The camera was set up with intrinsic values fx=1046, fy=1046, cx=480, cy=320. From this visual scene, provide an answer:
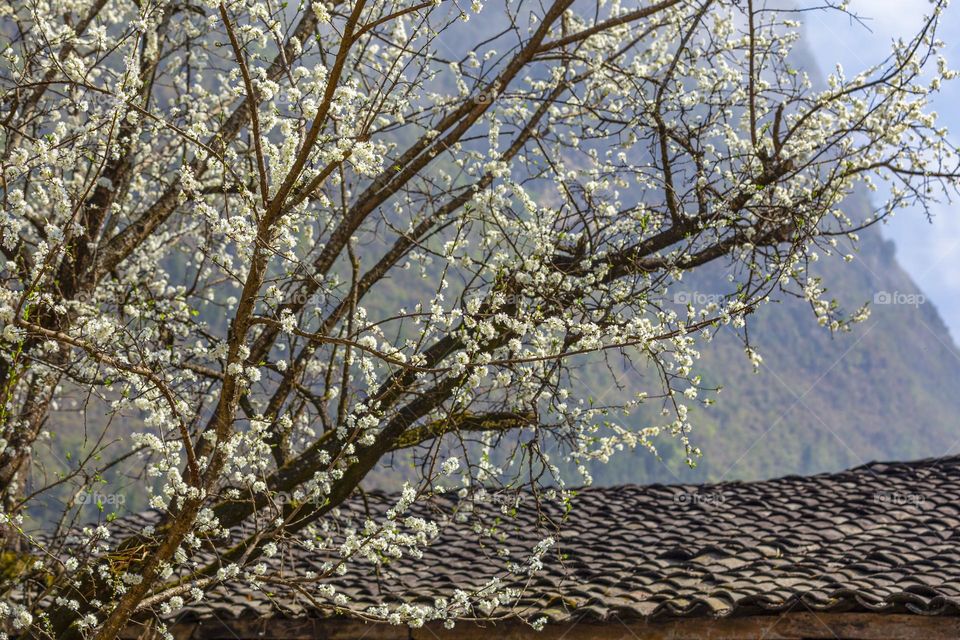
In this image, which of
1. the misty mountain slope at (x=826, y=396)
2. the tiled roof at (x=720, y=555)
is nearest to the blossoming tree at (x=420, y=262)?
the tiled roof at (x=720, y=555)

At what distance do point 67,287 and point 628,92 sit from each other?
159 inches

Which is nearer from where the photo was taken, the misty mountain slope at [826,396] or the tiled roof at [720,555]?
the tiled roof at [720,555]

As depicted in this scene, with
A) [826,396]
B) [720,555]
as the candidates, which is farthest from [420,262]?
[826,396]

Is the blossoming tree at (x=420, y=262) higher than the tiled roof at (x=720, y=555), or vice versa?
the blossoming tree at (x=420, y=262)

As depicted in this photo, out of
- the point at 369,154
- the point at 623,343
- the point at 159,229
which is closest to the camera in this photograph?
the point at 369,154

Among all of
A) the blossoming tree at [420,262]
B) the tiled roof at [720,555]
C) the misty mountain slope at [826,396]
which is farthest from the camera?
the misty mountain slope at [826,396]

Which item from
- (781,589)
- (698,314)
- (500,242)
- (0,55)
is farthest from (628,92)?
(0,55)

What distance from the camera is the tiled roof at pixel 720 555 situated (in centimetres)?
587

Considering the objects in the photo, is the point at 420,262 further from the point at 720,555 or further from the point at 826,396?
the point at 826,396

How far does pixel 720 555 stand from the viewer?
702 cm

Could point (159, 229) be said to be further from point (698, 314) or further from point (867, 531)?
point (867, 531)

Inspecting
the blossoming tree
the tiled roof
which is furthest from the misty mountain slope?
the blossoming tree

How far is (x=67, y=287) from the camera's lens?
7.07m

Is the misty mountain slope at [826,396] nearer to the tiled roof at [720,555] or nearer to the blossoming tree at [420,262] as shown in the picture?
the tiled roof at [720,555]
